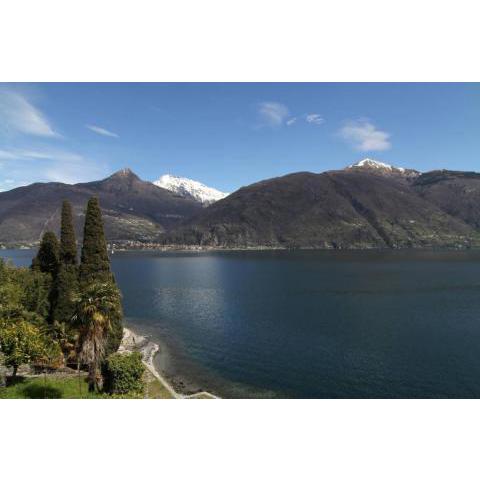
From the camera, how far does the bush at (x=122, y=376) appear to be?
117 feet

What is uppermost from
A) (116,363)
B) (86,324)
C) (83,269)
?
(83,269)

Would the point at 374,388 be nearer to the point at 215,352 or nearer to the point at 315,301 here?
the point at 215,352

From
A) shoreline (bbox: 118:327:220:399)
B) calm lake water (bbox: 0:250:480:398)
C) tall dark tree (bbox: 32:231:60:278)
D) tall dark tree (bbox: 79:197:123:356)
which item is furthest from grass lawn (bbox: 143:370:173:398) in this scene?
tall dark tree (bbox: 32:231:60:278)

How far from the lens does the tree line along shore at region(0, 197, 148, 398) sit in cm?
3397

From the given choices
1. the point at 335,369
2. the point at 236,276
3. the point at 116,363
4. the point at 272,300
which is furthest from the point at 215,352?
the point at 236,276

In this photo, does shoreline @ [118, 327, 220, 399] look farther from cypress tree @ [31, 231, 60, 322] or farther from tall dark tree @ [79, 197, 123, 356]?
cypress tree @ [31, 231, 60, 322]

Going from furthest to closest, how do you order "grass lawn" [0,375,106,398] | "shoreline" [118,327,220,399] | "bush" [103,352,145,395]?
"shoreline" [118,327,220,399]
"bush" [103,352,145,395]
"grass lawn" [0,375,106,398]

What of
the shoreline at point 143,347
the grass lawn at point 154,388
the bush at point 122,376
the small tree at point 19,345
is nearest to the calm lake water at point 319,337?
the shoreline at point 143,347

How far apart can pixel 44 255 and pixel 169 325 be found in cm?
3026

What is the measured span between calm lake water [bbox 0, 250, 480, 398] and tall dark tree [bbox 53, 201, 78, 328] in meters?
16.2

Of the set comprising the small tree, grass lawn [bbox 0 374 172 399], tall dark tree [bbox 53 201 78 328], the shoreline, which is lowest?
the shoreline

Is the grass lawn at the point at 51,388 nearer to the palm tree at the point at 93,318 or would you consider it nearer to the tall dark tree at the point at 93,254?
the palm tree at the point at 93,318

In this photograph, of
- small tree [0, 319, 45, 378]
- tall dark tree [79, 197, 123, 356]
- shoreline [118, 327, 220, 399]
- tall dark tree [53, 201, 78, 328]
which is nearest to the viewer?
small tree [0, 319, 45, 378]

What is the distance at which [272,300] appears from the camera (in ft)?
381
